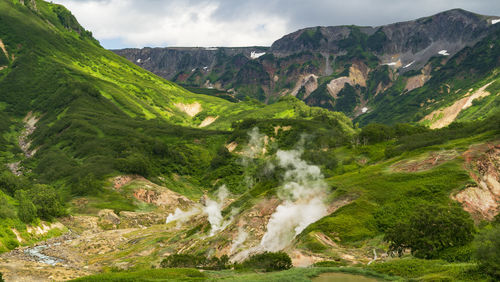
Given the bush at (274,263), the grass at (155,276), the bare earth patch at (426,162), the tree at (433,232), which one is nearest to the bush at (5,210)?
the grass at (155,276)

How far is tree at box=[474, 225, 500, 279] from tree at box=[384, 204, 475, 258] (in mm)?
11191

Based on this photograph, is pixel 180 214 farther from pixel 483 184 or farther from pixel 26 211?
pixel 483 184

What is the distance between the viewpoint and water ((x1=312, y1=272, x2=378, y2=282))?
3844 centimetres

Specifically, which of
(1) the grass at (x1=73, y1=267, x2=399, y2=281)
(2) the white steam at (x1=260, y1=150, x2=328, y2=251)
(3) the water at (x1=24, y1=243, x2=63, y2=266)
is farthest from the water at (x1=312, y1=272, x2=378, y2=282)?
(3) the water at (x1=24, y1=243, x2=63, y2=266)

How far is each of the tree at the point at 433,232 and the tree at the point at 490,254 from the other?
11.2 metres

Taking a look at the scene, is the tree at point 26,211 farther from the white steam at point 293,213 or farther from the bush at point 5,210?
the white steam at point 293,213

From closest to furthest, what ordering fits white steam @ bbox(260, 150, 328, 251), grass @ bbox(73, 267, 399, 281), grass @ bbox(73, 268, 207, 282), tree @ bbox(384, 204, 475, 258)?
grass @ bbox(73, 267, 399, 281), grass @ bbox(73, 268, 207, 282), tree @ bbox(384, 204, 475, 258), white steam @ bbox(260, 150, 328, 251)

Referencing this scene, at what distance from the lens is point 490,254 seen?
32.9 meters

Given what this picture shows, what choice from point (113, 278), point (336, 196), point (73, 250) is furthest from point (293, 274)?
point (73, 250)

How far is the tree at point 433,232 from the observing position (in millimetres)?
46125

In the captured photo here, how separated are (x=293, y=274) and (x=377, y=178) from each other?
4020 cm

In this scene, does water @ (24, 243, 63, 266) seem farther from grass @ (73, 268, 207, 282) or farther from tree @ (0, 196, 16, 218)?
grass @ (73, 268, 207, 282)

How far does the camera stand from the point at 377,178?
7500cm

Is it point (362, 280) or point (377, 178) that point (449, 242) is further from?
point (377, 178)
